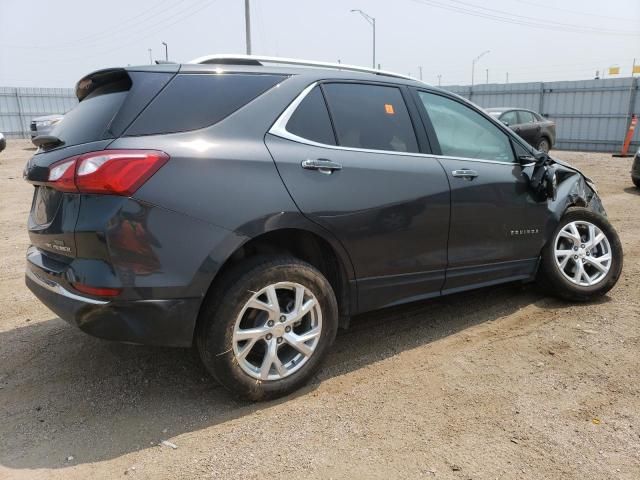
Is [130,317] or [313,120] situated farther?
[313,120]

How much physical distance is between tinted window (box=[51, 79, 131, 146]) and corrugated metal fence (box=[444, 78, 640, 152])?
2100 cm

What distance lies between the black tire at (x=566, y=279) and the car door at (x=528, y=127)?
12657mm

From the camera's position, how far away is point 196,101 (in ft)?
9.11

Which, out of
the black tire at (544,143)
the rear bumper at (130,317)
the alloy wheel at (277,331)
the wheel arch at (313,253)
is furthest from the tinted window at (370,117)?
the black tire at (544,143)

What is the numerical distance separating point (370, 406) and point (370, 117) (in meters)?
1.75

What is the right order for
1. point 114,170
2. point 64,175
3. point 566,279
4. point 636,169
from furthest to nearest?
point 636,169
point 566,279
point 64,175
point 114,170

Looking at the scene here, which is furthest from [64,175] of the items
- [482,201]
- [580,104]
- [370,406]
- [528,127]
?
[580,104]

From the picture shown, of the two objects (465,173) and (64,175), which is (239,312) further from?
(465,173)

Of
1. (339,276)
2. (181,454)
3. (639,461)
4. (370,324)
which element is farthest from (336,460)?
(370,324)

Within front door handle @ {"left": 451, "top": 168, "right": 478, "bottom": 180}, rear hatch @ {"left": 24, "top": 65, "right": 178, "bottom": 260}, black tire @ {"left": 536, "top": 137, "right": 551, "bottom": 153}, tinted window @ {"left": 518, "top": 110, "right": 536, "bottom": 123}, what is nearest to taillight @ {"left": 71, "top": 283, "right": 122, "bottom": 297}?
rear hatch @ {"left": 24, "top": 65, "right": 178, "bottom": 260}

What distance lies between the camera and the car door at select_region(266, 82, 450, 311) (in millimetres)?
2973

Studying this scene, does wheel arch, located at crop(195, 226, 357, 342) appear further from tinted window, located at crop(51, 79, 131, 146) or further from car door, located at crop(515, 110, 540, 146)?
car door, located at crop(515, 110, 540, 146)

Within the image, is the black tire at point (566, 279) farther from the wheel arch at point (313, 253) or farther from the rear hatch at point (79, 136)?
the rear hatch at point (79, 136)

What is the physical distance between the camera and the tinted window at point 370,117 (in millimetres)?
3225
